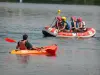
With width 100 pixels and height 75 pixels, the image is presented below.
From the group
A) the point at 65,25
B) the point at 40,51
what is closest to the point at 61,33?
the point at 65,25

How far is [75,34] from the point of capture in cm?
4088

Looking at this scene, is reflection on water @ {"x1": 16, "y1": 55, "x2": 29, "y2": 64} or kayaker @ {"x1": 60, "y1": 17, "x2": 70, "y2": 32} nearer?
reflection on water @ {"x1": 16, "y1": 55, "x2": 29, "y2": 64}

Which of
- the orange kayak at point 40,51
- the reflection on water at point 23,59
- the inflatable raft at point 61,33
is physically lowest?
the inflatable raft at point 61,33

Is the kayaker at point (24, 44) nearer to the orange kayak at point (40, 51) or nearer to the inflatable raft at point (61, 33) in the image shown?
the orange kayak at point (40, 51)

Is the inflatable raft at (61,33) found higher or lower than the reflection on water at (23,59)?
lower

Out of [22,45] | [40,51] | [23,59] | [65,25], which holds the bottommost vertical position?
[23,59]

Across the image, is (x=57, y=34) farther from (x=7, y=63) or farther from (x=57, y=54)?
(x=7, y=63)

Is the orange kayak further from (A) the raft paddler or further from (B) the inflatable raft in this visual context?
(B) the inflatable raft

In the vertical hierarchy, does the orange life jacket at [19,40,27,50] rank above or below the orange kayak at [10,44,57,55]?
above

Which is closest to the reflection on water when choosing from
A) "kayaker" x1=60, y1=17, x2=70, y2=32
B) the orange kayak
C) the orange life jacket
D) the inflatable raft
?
the orange kayak

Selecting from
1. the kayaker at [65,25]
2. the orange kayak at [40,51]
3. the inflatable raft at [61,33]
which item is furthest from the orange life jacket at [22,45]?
the inflatable raft at [61,33]

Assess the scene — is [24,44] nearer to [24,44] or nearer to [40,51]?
[24,44]

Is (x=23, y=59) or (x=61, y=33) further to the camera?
(x=61, y=33)

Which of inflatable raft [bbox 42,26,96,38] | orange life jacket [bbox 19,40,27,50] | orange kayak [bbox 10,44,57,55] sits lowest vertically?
inflatable raft [bbox 42,26,96,38]
